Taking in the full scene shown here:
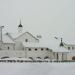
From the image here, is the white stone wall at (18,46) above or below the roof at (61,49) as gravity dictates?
above

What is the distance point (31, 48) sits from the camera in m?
64.8

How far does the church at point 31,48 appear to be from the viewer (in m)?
60.5

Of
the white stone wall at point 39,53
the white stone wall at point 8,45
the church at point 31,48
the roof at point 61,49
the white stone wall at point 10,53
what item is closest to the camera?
the white stone wall at point 10,53

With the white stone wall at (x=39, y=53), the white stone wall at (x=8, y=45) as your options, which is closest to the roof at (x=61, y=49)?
the white stone wall at (x=39, y=53)

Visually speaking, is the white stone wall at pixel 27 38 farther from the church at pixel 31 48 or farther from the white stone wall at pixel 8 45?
the white stone wall at pixel 8 45
